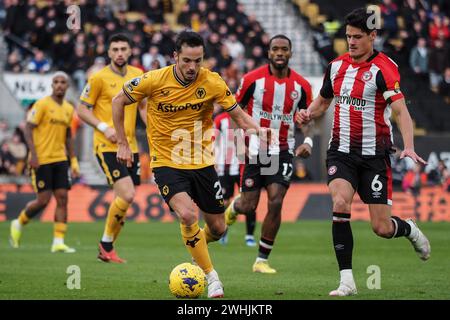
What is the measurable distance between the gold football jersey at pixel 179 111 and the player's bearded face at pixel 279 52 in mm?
2497

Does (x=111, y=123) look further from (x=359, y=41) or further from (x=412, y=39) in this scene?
(x=412, y=39)

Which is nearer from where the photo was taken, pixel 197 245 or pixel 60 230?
pixel 197 245

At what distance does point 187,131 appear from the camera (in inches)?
404

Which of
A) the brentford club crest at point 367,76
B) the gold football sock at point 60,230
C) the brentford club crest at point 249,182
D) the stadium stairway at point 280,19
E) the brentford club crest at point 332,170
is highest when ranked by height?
the stadium stairway at point 280,19

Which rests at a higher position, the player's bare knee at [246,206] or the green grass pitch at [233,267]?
the player's bare knee at [246,206]

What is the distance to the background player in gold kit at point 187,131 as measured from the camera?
31.9 feet

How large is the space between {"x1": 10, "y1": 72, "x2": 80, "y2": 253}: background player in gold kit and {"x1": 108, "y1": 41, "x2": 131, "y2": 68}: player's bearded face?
2.49 metres

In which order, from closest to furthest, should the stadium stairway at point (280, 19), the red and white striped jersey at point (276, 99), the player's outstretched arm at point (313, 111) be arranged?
the player's outstretched arm at point (313, 111) < the red and white striped jersey at point (276, 99) < the stadium stairway at point (280, 19)

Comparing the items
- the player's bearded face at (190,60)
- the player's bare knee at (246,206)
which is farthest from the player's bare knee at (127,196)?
the player's bearded face at (190,60)

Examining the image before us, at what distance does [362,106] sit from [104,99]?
193 inches

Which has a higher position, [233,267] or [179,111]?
[179,111]

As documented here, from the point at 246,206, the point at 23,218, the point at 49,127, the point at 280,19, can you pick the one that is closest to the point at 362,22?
the point at 246,206

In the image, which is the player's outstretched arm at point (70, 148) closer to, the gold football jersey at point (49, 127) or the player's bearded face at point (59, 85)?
the gold football jersey at point (49, 127)

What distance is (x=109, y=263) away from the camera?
13414 mm
